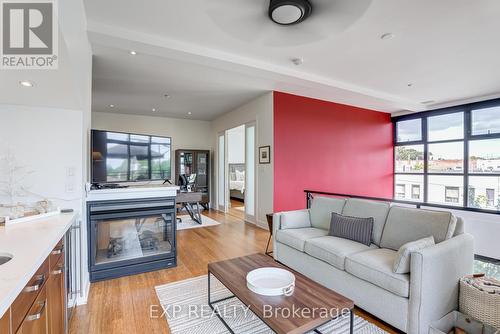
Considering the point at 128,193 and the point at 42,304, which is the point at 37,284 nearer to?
the point at 42,304

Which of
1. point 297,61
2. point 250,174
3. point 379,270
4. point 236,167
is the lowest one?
point 379,270

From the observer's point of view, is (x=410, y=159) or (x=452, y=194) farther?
(x=410, y=159)

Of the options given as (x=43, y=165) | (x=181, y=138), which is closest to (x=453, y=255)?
(x=43, y=165)

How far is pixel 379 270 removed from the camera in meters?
2.00

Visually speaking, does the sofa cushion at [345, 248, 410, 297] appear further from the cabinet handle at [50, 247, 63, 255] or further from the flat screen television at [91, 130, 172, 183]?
the flat screen television at [91, 130, 172, 183]

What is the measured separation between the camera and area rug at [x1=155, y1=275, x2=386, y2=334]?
1.97 metres

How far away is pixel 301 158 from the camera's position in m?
5.31

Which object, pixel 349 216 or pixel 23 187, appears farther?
pixel 349 216

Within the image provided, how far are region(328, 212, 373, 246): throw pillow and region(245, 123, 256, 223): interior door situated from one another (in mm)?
2875

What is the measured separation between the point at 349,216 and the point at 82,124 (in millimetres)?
3002

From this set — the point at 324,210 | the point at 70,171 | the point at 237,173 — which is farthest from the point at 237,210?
the point at 70,171

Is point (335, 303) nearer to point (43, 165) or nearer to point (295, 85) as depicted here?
point (43, 165)

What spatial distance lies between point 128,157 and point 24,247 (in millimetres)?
2007

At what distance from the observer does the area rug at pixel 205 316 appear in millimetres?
1972
